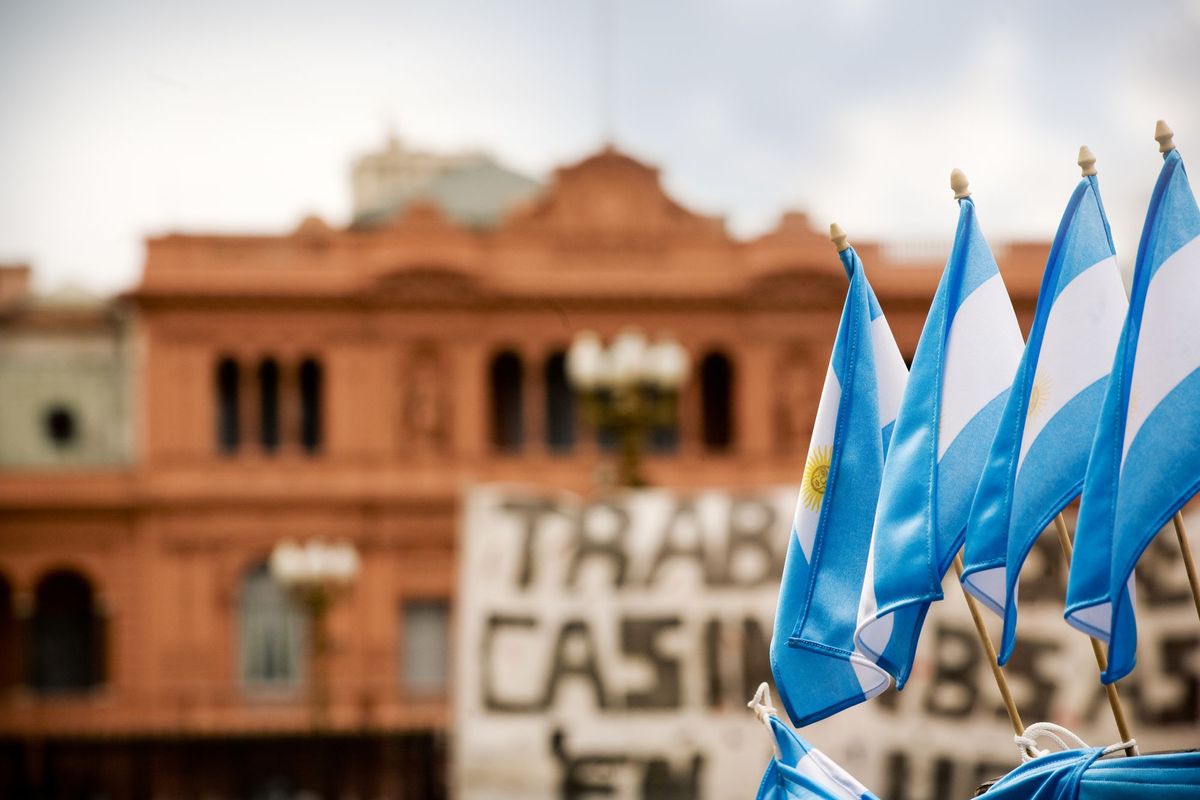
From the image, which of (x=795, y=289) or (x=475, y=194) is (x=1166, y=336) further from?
(x=475, y=194)

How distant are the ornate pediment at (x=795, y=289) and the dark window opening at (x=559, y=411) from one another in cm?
348

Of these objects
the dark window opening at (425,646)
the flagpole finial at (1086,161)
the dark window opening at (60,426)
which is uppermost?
the dark window opening at (60,426)

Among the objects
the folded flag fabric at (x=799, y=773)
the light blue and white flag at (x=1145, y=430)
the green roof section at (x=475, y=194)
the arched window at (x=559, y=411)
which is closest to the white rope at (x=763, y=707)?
the folded flag fabric at (x=799, y=773)

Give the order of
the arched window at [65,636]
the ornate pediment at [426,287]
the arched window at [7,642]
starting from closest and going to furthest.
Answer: the ornate pediment at [426,287]
the arched window at [7,642]
the arched window at [65,636]

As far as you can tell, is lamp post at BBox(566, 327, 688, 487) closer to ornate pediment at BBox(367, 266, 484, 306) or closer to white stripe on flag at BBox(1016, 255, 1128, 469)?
ornate pediment at BBox(367, 266, 484, 306)

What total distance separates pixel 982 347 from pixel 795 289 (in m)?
26.2

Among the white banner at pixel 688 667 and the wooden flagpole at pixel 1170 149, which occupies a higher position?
the wooden flagpole at pixel 1170 149

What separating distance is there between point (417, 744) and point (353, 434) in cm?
520

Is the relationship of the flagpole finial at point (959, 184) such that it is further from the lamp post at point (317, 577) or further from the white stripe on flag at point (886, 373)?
the lamp post at point (317, 577)

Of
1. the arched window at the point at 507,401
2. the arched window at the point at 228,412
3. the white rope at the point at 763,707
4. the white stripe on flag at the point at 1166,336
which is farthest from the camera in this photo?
the arched window at the point at 507,401

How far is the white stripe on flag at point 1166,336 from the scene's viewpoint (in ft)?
16.1

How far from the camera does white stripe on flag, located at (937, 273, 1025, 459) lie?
5.74m

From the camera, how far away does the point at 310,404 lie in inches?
1276

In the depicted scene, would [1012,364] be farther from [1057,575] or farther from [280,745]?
[280,745]
